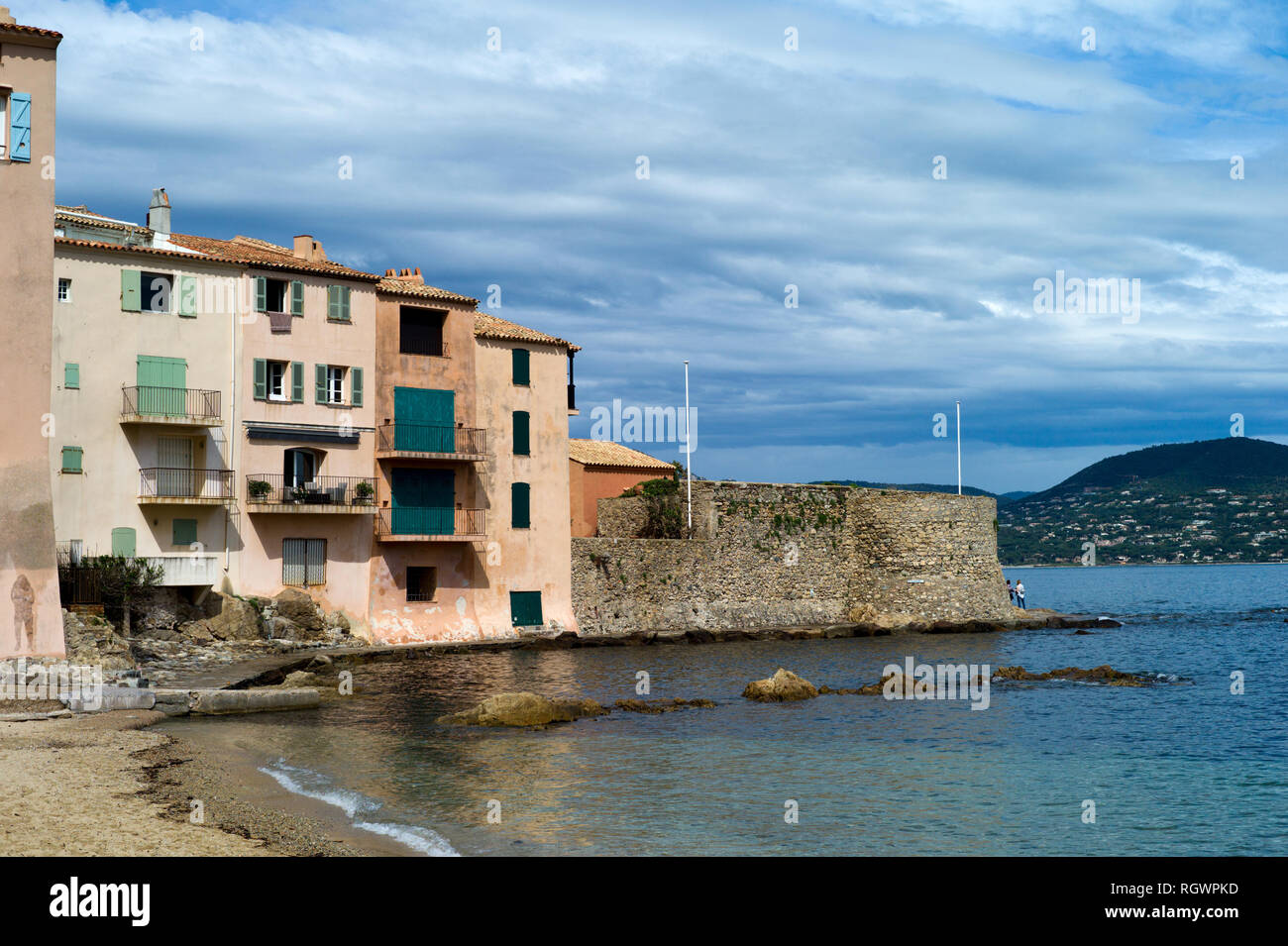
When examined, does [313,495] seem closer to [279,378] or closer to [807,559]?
[279,378]

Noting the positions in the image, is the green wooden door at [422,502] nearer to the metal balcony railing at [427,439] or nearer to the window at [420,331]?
the metal balcony railing at [427,439]

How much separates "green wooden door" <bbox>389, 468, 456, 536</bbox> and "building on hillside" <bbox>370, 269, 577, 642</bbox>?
41 mm

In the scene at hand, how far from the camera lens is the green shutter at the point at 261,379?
35.0 metres

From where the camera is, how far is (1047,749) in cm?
2117

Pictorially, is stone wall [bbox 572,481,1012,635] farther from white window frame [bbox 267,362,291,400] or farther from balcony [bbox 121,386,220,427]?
balcony [bbox 121,386,220,427]

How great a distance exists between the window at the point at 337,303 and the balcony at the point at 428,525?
20.7 ft

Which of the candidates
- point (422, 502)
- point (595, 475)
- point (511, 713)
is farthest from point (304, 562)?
point (595, 475)

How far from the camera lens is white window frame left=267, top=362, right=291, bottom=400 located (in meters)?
35.7

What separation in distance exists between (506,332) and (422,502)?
277 inches

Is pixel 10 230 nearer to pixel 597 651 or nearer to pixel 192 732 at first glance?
pixel 192 732

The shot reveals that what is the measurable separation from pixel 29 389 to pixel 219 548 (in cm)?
1080

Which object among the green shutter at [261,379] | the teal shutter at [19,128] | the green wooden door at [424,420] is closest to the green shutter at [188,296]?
the green shutter at [261,379]

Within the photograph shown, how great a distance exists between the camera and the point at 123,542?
31.8 meters
